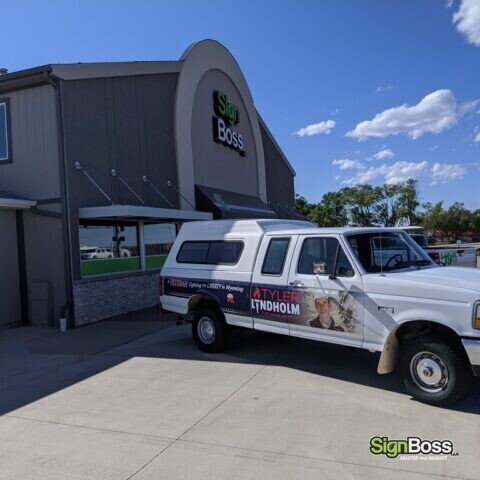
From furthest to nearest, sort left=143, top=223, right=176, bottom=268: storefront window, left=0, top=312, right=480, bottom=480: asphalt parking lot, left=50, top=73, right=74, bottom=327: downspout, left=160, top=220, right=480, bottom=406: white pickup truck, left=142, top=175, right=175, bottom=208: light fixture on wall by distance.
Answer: left=143, top=223, right=176, bottom=268: storefront window, left=142, top=175, right=175, bottom=208: light fixture on wall, left=50, top=73, right=74, bottom=327: downspout, left=160, top=220, right=480, bottom=406: white pickup truck, left=0, top=312, right=480, bottom=480: asphalt parking lot

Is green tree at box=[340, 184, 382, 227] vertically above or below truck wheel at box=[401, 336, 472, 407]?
above

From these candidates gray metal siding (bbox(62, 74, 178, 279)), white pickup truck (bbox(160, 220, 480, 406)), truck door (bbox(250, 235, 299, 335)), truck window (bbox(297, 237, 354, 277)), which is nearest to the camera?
white pickup truck (bbox(160, 220, 480, 406))

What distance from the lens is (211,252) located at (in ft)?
26.8

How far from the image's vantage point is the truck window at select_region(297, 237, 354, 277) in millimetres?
6129

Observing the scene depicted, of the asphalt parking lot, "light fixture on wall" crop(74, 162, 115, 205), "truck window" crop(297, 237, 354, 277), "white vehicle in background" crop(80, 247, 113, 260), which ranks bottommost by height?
the asphalt parking lot

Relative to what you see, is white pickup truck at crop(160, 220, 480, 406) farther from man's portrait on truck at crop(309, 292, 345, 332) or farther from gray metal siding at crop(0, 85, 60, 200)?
gray metal siding at crop(0, 85, 60, 200)

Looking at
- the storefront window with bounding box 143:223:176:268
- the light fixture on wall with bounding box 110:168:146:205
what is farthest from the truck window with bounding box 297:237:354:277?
the storefront window with bounding box 143:223:176:268

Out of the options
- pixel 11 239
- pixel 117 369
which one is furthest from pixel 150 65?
pixel 117 369

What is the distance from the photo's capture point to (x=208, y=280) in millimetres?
7895

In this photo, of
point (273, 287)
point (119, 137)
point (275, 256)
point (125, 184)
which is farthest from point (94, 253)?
point (273, 287)

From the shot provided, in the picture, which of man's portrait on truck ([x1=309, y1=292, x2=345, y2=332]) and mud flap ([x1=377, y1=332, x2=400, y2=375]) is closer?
mud flap ([x1=377, y1=332, x2=400, y2=375])

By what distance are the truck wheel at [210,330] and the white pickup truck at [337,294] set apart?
0.05ft

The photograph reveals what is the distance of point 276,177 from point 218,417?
23.2 metres

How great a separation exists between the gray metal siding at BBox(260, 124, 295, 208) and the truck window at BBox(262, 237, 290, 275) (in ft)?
60.9
